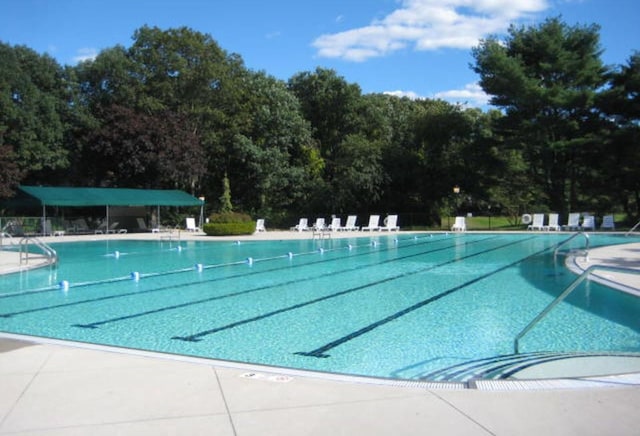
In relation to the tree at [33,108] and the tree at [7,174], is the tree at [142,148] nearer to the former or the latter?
the tree at [33,108]

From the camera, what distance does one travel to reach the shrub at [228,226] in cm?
2633

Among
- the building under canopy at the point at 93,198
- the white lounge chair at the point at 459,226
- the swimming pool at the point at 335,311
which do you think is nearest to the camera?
the swimming pool at the point at 335,311

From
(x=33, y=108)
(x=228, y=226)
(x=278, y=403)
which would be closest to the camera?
(x=278, y=403)

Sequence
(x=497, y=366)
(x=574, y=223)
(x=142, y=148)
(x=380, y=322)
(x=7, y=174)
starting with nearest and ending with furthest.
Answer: (x=497, y=366), (x=380, y=322), (x=7, y=174), (x=574, y=223), (x=142, y=148)

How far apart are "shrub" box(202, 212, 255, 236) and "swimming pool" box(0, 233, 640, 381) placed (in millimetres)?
10002

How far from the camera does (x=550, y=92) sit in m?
27.7

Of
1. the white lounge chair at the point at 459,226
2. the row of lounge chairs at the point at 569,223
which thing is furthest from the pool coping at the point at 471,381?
the white lounge chair at the point at 459,226

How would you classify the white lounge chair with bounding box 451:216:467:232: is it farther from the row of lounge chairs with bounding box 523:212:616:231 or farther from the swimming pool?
the swimming pool

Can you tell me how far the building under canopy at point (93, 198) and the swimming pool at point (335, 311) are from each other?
12.5 meters

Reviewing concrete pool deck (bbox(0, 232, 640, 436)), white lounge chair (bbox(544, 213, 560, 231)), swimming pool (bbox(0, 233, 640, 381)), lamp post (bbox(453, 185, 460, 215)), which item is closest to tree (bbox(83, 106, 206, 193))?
lamp post (bbox(453, 185, 460, 215))

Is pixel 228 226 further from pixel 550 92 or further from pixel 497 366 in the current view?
pixel 497 366

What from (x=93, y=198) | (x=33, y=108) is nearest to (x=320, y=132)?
(x=93, y=198)

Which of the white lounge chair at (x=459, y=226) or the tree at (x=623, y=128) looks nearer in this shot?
the tree at (x=623, y=128)

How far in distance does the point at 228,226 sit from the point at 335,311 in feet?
60.0
